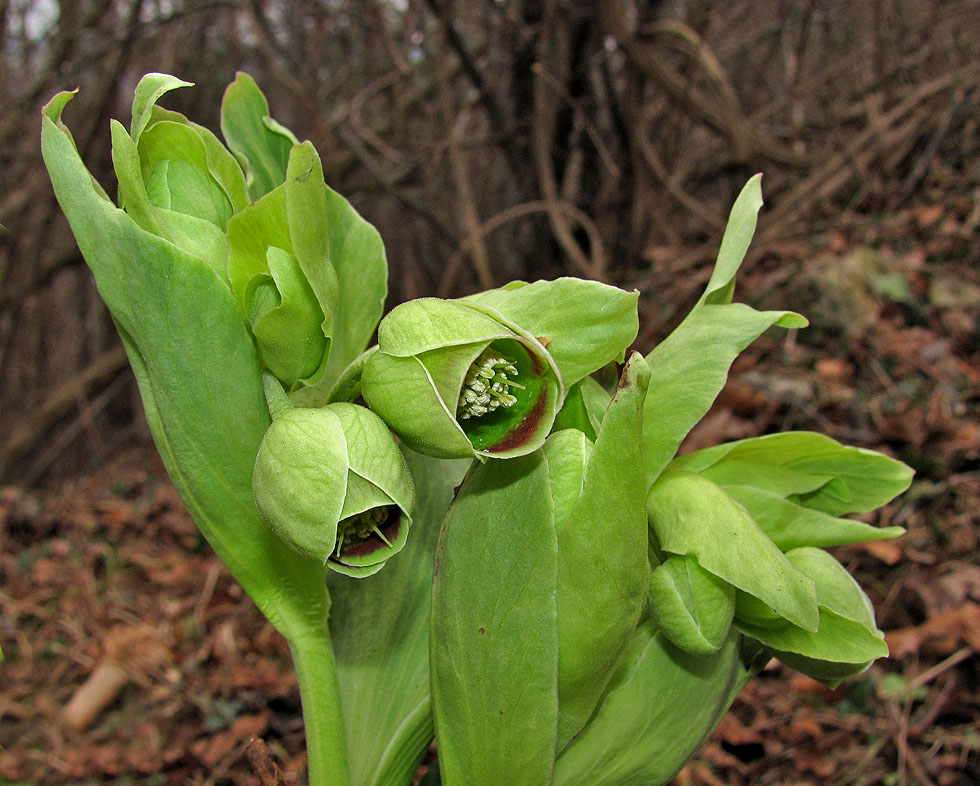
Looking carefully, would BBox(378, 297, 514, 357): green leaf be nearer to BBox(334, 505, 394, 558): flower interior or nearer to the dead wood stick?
BBox(334, 505, 394, 558): flower interior

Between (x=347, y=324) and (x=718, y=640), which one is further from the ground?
(x=347, y=324)

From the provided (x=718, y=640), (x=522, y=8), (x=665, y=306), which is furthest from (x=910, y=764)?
(x=522, y=8)

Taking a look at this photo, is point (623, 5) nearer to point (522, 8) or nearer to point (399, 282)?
point (522, 8)

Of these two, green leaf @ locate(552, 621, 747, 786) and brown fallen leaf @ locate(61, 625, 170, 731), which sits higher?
green leaf @ locate(552, 621, 747, 786)

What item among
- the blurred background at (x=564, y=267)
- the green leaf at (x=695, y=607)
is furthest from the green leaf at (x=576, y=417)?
the blurred background at (x=564, y=267)

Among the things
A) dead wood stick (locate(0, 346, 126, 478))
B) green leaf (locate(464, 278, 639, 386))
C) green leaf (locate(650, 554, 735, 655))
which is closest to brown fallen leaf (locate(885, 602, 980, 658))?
green leaf (locate(650, 554, 735, 655))

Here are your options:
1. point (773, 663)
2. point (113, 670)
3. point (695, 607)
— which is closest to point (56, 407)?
point (113, 670)
